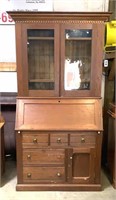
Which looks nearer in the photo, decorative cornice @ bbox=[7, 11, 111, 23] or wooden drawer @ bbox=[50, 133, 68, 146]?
decorative cornice @ bbox=[7, 11, 111, 23]

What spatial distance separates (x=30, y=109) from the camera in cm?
249

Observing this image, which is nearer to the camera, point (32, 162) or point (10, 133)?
point (32, 162)

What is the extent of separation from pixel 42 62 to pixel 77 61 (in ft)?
1.24

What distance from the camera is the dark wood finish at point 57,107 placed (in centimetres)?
239

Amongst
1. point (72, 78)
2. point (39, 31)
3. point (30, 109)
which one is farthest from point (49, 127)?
point (39, 31)

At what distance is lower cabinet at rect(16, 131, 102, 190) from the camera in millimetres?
2438

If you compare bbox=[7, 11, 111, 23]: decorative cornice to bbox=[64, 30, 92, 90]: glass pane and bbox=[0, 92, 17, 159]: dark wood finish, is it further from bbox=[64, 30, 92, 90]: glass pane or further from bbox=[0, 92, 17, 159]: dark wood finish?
bbox=[0, 92, 17, 159]: dark wood finish

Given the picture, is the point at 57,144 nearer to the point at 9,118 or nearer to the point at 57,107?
the point at 57,107

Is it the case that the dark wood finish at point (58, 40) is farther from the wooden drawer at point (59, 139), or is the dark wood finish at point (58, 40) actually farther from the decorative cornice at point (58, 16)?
the wooden drawer at point (59, 139)

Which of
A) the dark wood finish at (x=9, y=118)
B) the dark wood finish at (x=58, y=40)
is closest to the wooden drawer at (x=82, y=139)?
the dark wood finish at (x=58, y=40)

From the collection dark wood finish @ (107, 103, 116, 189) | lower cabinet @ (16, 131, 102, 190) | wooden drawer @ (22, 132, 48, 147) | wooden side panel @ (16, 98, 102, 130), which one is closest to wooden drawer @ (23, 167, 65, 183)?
lower cabinet @ (16, 131, 102, 190)

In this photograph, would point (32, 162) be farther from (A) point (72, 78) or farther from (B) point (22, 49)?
(B) point (22, 49)

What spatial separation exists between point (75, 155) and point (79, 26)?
4.37 ft

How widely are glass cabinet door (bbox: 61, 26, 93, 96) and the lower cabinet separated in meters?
0.48
